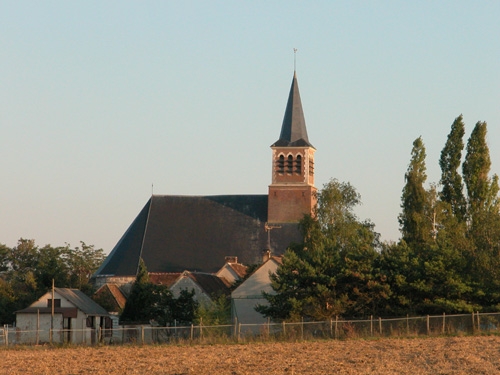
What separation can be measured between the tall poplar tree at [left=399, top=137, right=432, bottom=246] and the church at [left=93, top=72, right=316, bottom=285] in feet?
50.2

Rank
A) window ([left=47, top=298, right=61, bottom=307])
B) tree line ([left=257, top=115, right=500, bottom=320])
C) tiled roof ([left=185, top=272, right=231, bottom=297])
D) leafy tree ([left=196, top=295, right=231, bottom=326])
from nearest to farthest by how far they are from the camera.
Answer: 1. tree line ([left=257, top=115, right=500, bottom=320])
2. leafy tree ([left=196, top=295, right=231, bottom=326])
3. window ([left=47, top=298, right=61, bottom=307])
4. tiled roof ([left=185, top=272, right=231, bottom=297])

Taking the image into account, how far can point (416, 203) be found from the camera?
5331cm

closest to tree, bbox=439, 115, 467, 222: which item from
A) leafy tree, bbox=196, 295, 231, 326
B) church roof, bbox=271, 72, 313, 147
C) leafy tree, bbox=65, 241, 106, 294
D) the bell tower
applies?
leafy tree, bbox=196, 295, 231, 326

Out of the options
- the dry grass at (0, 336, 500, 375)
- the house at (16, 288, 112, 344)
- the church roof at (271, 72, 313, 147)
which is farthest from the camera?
the church roof at (271, 72, 313, 147)

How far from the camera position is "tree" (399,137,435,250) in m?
51.7

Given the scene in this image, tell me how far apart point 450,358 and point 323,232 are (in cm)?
3076

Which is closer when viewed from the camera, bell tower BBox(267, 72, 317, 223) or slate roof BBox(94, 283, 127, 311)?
slate roof BBox(94, 283, 127, 311)

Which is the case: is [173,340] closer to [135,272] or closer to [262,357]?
[262,357]

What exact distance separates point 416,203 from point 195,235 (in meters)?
21.8

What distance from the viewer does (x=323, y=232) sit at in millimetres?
58781

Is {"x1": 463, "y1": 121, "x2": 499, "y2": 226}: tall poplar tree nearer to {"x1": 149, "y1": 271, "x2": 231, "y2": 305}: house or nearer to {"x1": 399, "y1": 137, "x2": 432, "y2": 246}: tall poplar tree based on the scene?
{"x1": 399, "y1": 137, "x2": 432, "y2": 246}: tall poplar tree

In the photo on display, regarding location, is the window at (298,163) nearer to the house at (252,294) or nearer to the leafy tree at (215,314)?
the house at (252,294)

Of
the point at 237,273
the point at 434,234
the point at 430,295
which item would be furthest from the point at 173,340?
the point at 237,273

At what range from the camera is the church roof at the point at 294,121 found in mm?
72125
